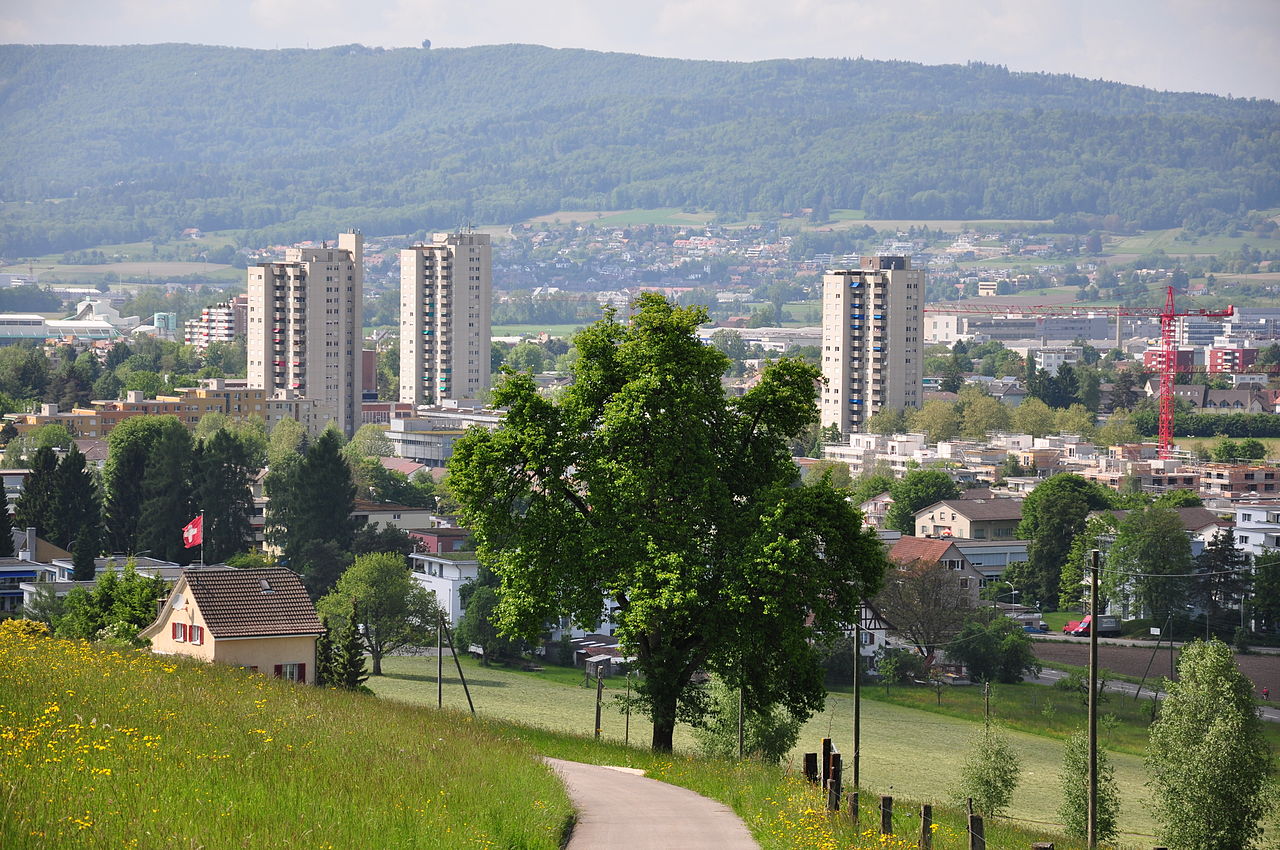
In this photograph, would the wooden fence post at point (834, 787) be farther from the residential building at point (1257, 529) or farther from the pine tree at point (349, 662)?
the residential building at point (1257, 529)

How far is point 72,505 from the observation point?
67.2 meters

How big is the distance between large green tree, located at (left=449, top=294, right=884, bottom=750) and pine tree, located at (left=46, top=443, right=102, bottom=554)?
4432cm

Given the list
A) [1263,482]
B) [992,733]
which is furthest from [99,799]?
[1263,482]

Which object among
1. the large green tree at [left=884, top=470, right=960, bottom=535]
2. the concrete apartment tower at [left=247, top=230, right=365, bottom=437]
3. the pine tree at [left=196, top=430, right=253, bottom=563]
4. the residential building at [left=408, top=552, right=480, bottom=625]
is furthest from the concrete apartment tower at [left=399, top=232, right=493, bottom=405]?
the residential building at [left=408, top=552, right=480, bottom=625]

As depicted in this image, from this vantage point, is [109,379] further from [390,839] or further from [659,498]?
[390,839]

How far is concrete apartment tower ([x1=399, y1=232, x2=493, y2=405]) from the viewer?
15275cm

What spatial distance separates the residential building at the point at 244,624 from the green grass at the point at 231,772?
31.8 ft

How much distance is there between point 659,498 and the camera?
23969mm

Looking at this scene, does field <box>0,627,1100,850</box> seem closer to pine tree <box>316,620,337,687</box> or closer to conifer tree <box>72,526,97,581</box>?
pine tree <box>316,620,337,687</box>

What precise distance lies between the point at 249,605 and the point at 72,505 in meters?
40.6

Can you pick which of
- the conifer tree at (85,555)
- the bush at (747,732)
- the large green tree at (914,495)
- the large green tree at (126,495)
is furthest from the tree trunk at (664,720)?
the large green tree at (914,495)

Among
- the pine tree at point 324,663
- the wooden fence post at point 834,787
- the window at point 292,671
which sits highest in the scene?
the wooden fence post at point 834,787

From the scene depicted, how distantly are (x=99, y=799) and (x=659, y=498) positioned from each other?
12.8 metres

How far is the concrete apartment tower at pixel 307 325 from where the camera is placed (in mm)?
131125
